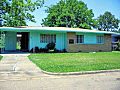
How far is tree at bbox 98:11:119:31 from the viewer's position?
86188 millimetres

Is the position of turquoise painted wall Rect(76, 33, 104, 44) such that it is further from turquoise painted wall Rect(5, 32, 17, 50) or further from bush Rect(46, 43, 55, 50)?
turquoise painted wall Rect(5, 32, 17, 50)

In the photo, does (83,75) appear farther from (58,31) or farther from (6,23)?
(6,23)

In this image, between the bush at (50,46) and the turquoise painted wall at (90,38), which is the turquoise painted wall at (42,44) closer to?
the bush at (50,46)

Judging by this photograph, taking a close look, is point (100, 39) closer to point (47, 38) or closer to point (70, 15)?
point (47, 38)

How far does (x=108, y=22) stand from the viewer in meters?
86.4

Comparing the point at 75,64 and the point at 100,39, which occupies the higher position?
the point at 100,39

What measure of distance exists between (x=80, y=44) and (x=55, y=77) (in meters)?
19.1

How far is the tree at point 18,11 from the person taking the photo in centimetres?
4669

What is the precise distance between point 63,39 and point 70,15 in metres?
27.7

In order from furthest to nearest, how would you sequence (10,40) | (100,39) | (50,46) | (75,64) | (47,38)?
(100,39) < (10,40) < (47,38) < (50,46) < (75,64)

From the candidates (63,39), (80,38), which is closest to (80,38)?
(80,38)

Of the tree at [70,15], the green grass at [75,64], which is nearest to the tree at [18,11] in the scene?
the tree at [70,15]

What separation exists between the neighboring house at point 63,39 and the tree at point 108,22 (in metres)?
55.1

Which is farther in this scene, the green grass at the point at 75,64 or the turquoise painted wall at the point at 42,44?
the turquoise painted wall at the point at 42,44
